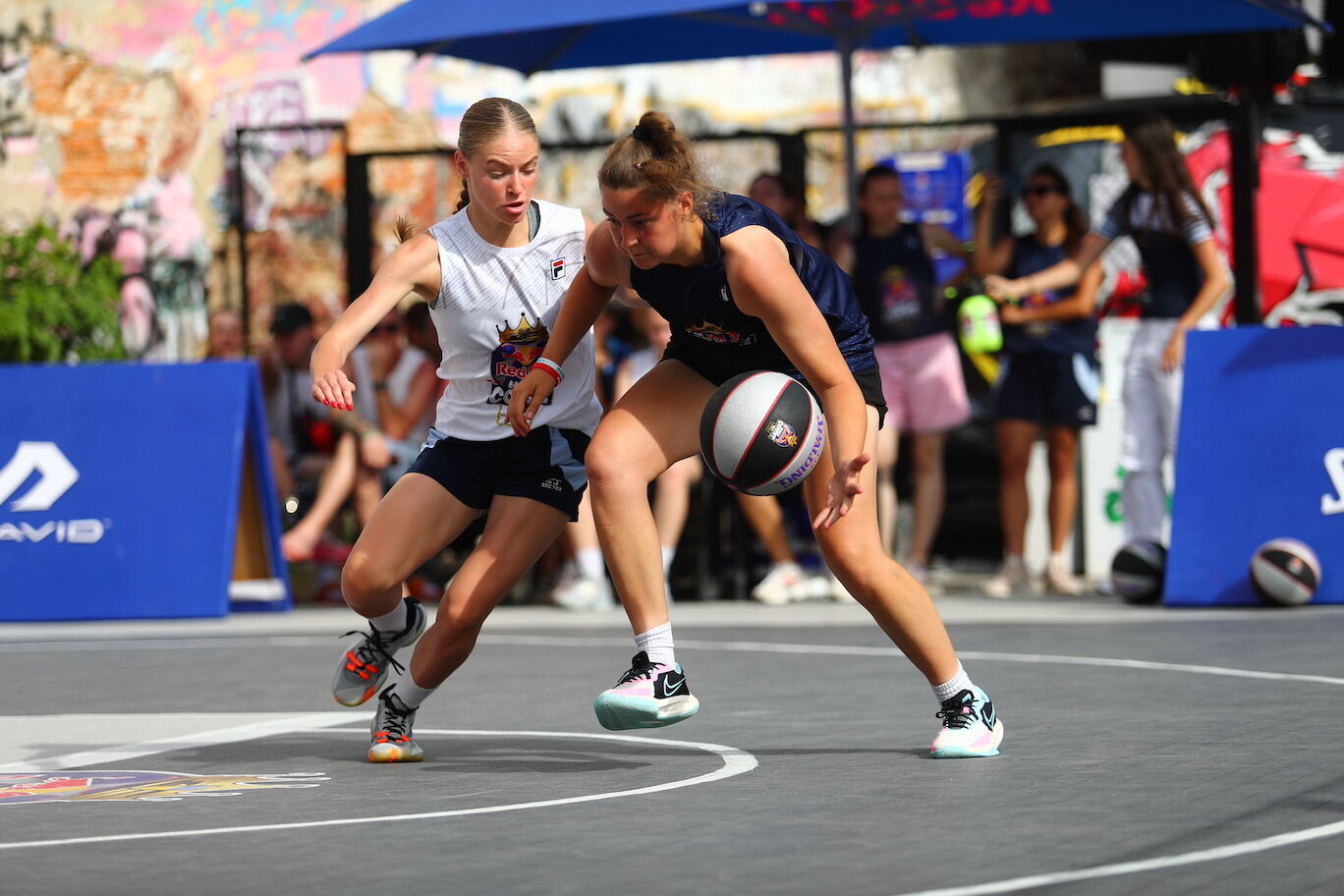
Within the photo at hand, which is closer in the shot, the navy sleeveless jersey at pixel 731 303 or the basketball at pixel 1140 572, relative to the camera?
the navy sleeveless jersey at pixel 731 303

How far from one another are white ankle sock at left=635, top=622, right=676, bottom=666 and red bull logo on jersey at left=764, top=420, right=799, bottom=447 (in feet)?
2.16

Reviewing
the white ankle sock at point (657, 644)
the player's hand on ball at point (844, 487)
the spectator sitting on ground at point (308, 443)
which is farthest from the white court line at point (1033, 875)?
the spectator sitting on ground at point (308, 443)

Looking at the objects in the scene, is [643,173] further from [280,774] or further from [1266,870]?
[1266,870]

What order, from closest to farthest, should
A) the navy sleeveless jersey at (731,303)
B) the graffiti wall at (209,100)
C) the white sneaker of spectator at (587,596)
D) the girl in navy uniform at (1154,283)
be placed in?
1. the navy sleeveless jersey at (731,303)
2. the girl in navy uniform at (1154,283)
3. the white sneaker of spectator at (587,596)
4. the graffiti wall at (209,100)

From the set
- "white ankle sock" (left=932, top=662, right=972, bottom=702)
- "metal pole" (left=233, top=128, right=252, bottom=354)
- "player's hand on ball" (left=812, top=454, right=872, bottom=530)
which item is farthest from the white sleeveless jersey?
"metal pole" (left=233, top=128, right=252, bottom=354)

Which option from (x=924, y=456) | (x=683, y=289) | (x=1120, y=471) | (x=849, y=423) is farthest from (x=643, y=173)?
(x=1120, y=471)

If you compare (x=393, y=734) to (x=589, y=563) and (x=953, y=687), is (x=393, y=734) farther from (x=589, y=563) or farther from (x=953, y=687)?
(x=589, y=563)

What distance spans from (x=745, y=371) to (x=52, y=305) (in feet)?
25.1

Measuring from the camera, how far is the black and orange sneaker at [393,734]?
6.36 metres

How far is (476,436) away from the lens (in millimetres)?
6363

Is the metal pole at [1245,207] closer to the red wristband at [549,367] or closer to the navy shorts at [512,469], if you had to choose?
the navy shorts at [512,469]

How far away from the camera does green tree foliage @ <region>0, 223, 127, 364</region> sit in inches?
495

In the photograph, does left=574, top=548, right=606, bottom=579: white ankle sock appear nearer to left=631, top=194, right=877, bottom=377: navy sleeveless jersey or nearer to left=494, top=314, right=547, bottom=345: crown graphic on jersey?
left=494, top=314, right=547, bottom=345: crown graphic on jersey

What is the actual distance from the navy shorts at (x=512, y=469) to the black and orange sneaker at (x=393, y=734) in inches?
25.7
